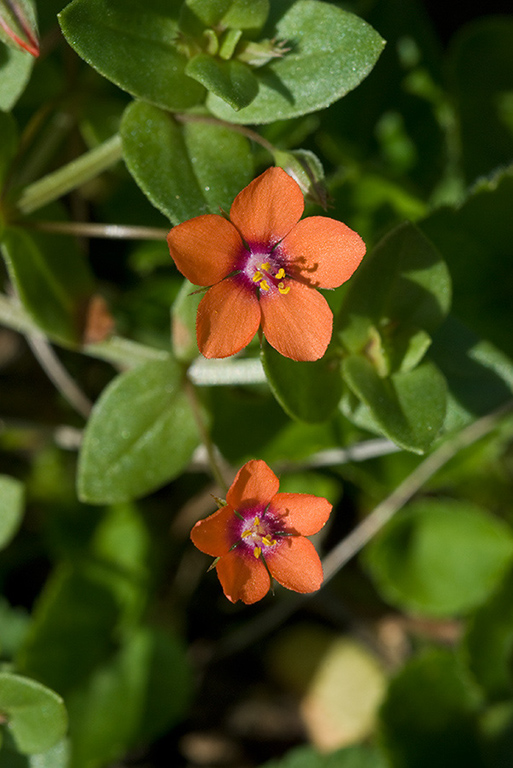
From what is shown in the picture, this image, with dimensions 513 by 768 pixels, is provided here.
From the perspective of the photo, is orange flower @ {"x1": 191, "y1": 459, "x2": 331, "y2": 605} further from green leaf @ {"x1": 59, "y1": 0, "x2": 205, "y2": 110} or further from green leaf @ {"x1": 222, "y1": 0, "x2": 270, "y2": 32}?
green leaf @ {"x1": 222, "y1": 0, "x2": 270, "y2": 32}

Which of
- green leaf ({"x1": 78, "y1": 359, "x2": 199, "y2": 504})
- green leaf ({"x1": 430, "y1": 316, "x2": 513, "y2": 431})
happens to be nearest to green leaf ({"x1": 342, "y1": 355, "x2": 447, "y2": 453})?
green leaf ({"x1": 430, "y1": 316, "x2": 513, "y2": 431})

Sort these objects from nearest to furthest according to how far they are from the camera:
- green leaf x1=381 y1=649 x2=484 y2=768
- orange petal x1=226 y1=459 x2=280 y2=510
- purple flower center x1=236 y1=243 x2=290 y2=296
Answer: orange petal x1=226 y1=459 x2=280 y2=510 < purple flower center x1=236 y1=243 x2=290 y2=296 < green leaf x1=381 y1=649 x2=484 y2=768

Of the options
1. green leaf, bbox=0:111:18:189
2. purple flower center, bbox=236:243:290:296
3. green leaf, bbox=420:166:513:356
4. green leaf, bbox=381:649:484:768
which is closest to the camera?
purple flower center, bbox=236:243:290:296

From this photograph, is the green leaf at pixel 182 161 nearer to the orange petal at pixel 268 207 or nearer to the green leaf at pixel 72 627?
the orange petal at pixel 268 207

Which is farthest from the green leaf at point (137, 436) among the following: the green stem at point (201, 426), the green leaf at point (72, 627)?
the green leaf at point (72, 627)

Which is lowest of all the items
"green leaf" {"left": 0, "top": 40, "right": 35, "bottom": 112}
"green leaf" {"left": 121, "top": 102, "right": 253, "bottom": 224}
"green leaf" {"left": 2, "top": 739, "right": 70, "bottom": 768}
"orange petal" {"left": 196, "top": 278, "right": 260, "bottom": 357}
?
"green leaf" {"left": 2, "top": 739, "right": 70, "bottom": 768}

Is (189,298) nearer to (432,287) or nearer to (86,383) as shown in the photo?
(432,287)

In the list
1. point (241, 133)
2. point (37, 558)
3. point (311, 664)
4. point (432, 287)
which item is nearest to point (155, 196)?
point (241, 133)

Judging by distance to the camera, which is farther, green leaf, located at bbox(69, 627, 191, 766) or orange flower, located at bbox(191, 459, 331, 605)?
green leaf, located at bbox(69, 627, 191, 766)

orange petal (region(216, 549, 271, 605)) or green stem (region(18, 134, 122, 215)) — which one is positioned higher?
green stem (region(18, 134, 122, 215))
